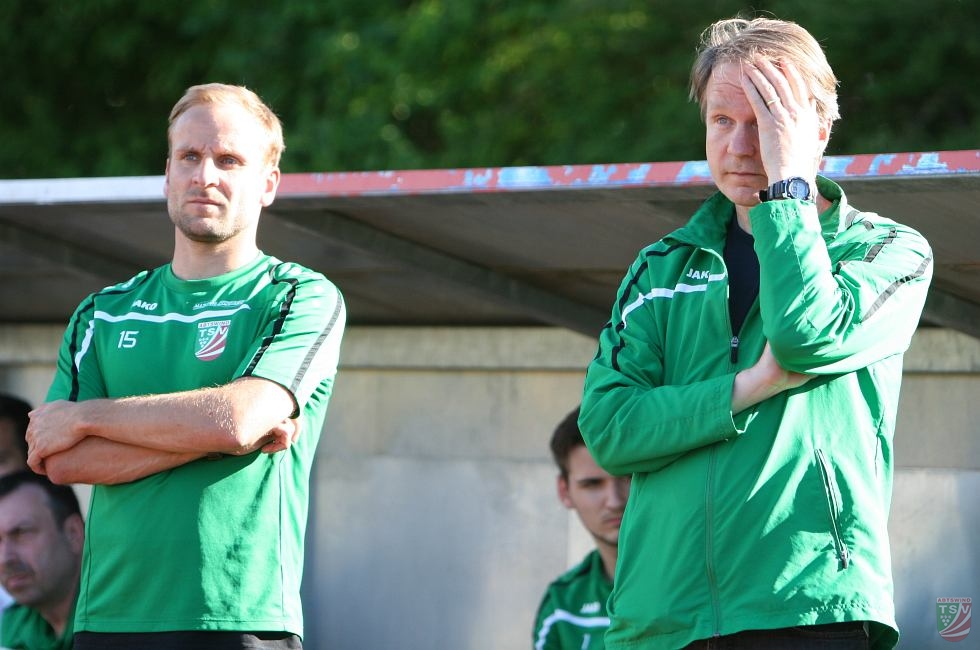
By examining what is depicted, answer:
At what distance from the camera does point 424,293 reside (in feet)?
16.3

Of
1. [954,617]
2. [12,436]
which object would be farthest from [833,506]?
[12,436]

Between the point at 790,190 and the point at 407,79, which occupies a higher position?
the point at 407,79

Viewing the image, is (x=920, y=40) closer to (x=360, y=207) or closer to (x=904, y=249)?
(x=360, y=207)

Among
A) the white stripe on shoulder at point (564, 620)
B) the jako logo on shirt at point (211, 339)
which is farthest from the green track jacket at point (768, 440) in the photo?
the white stripe on shoulder at point (564, 620)

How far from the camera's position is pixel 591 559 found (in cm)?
481

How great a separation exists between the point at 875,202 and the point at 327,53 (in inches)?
328

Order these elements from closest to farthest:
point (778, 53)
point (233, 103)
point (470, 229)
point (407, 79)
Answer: point (778, 53), point (233, 103), point (470, 229), point (407, 79)

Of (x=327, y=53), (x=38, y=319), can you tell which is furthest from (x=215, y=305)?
(x=327, y=53)

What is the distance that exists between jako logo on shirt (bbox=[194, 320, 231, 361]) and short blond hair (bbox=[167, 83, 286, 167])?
0.48 m

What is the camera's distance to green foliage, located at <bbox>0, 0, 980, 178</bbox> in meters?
9.97

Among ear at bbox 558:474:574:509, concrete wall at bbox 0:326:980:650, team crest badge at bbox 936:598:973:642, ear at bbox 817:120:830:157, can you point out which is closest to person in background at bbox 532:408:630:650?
ear at bbox 558:474:574:509

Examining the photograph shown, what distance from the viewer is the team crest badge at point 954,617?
14.5 feet

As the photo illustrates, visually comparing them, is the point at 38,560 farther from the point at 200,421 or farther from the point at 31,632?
the point at 200,421

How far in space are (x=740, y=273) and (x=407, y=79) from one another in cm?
883
